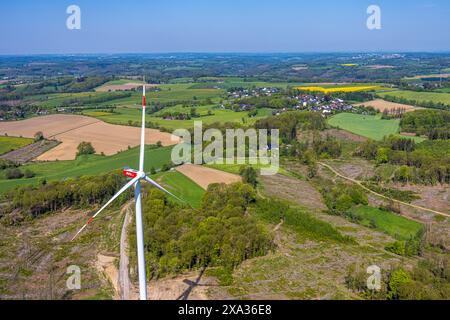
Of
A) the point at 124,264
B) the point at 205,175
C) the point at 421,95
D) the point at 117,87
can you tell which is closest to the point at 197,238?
the point at 124,264

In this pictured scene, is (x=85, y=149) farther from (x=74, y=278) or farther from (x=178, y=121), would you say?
(x=74, y=278)

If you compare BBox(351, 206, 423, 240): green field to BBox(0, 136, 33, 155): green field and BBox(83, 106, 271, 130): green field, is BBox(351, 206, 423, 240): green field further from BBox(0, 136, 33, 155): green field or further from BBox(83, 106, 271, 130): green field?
BBox(0, 136, 33, 155): green field

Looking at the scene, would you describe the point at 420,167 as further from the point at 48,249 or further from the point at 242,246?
the point at 48,249

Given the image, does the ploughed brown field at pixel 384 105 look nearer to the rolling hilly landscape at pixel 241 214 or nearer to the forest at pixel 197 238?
the rolling hilly landscape at pixel 241 214

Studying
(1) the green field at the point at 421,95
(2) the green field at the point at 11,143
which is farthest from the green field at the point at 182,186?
(1) the green field at the point at 421,95

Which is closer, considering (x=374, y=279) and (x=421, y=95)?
(x=374, y=279)

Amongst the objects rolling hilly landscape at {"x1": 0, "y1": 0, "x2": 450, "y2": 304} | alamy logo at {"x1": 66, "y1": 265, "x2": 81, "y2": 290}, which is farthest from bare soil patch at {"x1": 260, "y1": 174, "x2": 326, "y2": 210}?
alamy logo at {"x1": 66, "y1": 265, "x2": 81, "y2": 290}
